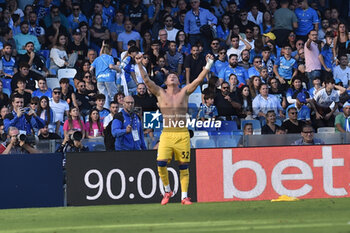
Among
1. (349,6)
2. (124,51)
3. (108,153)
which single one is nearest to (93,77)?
(124,51)

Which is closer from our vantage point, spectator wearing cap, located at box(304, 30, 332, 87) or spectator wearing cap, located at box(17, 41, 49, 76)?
spectator wearing cap, located at box(17, 41, 49, 76)

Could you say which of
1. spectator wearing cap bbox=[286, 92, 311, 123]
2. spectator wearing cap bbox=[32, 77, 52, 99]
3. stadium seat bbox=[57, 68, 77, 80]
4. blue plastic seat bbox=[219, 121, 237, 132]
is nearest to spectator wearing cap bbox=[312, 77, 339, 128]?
spectator wearing cap bbox=[286, 92, 311, 123]

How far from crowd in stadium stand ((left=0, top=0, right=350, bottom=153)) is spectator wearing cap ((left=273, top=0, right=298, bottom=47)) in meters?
0.03

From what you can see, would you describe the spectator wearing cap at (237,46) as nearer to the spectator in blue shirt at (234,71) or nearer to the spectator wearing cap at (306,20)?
the spectator in blue shirt at (234,71)

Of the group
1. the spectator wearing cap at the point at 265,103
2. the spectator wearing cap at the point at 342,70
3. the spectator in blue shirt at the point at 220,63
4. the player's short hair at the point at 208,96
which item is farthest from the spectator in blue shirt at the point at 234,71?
the spectator wearing cap at the point at 342,70

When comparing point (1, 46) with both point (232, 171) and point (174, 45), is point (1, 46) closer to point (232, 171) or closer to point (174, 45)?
point (174, 45)

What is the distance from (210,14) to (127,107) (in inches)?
277

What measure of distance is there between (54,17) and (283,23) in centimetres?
614

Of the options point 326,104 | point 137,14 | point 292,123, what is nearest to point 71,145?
point 292,123

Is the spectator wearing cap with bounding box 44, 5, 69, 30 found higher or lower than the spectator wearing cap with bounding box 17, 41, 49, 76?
higher

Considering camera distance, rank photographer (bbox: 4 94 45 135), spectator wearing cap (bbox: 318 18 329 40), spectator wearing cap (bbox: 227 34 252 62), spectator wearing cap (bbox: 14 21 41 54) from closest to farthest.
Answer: photographer (bbox: 4 94 45 135) < spectator wearing cap (bbox: 14 21 41 54) < spectator wearing cap (bbox: 227 34 252 62) < spectator wearing cap (bbox: 318 18 329 40)

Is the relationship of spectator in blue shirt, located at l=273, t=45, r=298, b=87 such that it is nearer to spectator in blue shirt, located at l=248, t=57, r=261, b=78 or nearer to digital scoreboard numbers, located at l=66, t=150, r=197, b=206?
spectator in blue shirt, located at l=248, t=57, r=261, b=78

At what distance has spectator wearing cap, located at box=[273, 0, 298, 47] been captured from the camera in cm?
2166

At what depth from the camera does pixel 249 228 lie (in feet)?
30.8
